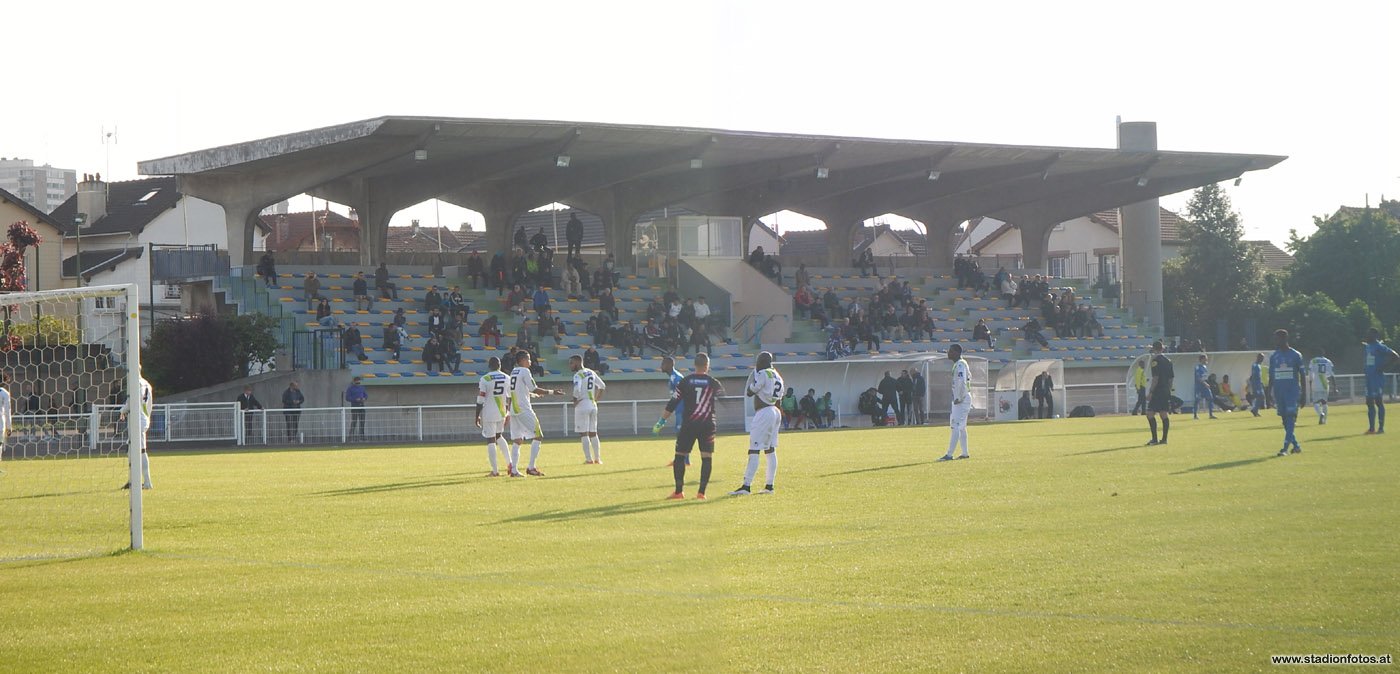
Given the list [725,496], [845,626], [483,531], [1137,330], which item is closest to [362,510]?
[483,531]

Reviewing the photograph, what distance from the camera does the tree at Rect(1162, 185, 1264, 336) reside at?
6844cm

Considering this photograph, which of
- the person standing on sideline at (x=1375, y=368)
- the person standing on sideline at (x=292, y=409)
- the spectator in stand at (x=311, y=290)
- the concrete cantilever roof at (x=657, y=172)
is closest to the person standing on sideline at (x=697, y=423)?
the person standing on sideline at (x=1375, y=368)

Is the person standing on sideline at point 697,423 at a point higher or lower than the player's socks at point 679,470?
higher

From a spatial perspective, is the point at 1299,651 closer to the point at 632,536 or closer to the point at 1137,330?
the point at 632,536

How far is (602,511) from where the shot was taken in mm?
15625

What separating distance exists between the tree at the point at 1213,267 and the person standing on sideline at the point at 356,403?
42.4m

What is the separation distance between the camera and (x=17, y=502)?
1859 cm

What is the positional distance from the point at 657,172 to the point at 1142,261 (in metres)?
23.1

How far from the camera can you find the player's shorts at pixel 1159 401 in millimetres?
25750

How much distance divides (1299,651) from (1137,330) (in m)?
50.9

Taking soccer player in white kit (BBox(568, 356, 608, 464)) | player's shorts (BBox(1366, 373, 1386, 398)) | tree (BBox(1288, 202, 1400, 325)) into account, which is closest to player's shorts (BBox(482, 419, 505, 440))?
soccer player in white kit (BBox(568, 356, 608, 464))

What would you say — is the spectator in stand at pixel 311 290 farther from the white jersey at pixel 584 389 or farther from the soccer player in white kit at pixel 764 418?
the soccer player in white kit at pixel 764 418

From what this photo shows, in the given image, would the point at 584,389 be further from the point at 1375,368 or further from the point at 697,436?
the point at 1375,368

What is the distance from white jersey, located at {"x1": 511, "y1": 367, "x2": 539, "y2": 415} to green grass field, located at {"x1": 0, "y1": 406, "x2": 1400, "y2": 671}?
2451 millimetres
